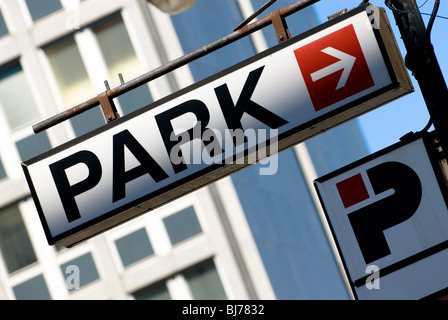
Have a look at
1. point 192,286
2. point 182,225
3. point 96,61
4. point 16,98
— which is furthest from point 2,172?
point 192,286

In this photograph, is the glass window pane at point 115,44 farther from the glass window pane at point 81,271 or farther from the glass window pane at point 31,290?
the glass window pane at point 31,290

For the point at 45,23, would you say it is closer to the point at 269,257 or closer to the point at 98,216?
the point at 269,257

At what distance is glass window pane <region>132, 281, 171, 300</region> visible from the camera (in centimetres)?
2073

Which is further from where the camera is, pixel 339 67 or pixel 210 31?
pixel 210 31

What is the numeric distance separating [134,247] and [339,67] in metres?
16.5

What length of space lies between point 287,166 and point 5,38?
36.7ft

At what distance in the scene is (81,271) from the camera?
21688mm

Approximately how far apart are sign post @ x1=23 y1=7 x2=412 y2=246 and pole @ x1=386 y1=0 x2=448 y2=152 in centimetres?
69

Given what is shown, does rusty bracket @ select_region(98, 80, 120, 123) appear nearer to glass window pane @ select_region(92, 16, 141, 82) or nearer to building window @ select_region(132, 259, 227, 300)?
building window @ select_region(132, 259, 227, 300)

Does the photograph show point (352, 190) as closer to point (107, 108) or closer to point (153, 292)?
point (107, 108)

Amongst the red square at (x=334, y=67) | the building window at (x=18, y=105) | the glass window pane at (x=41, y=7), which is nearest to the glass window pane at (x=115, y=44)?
the glass window pane at (x=41, y=7)

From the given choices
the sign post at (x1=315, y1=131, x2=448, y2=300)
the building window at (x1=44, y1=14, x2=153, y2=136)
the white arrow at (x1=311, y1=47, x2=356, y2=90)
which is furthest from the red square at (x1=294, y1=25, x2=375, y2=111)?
the building window at (x1=44, y1=14, x2=153, y2=136)
